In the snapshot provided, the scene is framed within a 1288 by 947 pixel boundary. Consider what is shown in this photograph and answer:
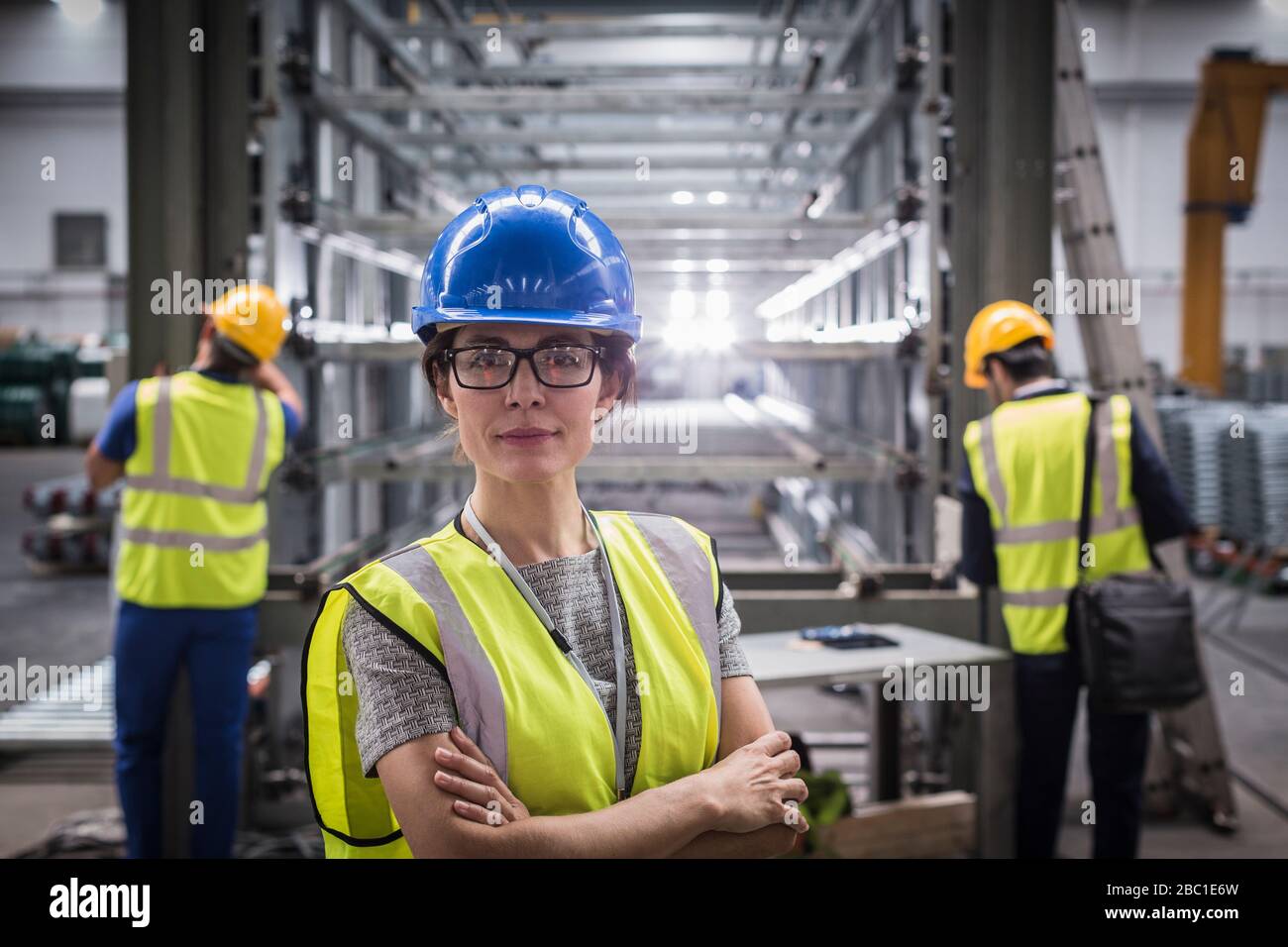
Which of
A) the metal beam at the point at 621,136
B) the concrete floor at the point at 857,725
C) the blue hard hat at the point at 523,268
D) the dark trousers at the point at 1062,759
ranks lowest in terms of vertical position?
the concrete floor at the point at 857,725

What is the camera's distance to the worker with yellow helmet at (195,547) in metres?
3.54

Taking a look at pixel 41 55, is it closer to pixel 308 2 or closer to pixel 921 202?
pixel 308 2

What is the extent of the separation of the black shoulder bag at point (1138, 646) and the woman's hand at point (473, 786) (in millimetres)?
2606

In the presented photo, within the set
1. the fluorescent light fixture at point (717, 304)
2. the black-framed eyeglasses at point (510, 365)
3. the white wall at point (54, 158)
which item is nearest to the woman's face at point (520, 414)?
the black-framed eyeglasses at point (510, 365)

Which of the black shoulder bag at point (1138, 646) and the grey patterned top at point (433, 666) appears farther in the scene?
the black shoulder bag at point (1138, 646)

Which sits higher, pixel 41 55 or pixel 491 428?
pixel 41 55

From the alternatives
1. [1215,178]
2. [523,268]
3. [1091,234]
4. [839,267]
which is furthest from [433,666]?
[1215,178]

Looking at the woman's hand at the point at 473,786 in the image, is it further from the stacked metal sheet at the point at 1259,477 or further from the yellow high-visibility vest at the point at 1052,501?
the stacked metal sheet at the point at 1259,477

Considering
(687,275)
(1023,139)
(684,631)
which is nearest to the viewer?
(684,631)

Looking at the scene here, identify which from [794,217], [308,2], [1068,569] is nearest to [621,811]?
[1068,569]

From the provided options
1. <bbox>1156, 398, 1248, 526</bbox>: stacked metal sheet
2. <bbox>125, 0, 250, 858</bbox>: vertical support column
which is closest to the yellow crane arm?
<bbox>1156, 398, 1248, 526</bbox>: stacked metal sheet

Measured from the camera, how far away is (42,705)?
5770mm

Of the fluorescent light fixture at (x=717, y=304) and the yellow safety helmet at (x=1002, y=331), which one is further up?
the fluorescent light fixture at (x=717, y=304)

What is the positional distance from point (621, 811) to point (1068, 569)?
2.63 meters
